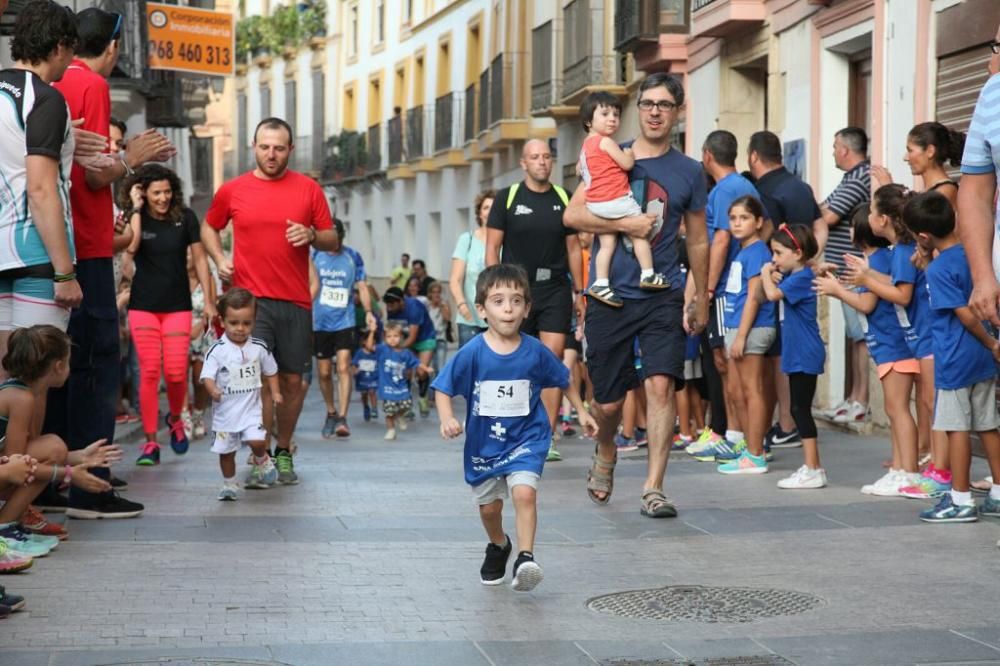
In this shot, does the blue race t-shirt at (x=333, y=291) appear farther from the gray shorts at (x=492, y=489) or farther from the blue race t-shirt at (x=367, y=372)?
the gray shorts at (x=492, y=489)

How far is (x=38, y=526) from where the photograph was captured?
830 cm

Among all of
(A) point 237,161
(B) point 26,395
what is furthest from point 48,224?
(A) point 237,161

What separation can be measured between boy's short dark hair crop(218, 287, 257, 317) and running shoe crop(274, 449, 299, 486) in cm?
112

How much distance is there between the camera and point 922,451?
1131 cm

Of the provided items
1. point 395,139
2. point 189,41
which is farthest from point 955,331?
point 395,139

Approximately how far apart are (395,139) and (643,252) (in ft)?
133

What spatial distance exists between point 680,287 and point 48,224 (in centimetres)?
341

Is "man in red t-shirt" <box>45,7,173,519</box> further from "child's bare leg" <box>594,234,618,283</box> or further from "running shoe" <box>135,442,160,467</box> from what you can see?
"running shoe" <box>135,442,160,467</box>

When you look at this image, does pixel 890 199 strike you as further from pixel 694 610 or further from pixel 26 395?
pixel 26 395

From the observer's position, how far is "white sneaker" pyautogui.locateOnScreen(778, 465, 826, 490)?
1063cm

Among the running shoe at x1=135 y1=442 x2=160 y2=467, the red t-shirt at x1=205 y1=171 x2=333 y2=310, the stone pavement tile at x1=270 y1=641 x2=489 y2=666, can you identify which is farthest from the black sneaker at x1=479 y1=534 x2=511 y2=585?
the running shoe at x1=135 y1=442 x2=160 y2=467

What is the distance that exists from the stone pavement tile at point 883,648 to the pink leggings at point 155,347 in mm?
7496

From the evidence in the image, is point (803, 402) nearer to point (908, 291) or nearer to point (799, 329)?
point (799, 329)

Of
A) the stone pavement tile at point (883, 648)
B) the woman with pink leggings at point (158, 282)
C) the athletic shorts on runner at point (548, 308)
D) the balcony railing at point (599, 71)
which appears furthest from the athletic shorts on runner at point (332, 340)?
the balcony railing at point (599, 71)
